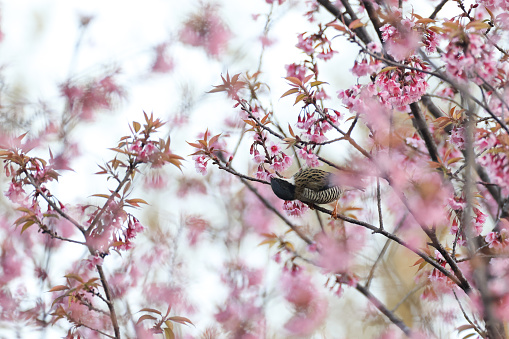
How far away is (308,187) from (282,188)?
0.31 meters

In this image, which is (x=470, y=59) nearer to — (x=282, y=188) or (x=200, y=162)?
(x=282, y=188)

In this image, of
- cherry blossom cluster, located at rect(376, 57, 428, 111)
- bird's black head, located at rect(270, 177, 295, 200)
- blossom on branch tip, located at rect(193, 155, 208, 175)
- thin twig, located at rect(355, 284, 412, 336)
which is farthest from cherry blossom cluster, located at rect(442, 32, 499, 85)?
thin twig, located at rect(355, 284, 412, 336)

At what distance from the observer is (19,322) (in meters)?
4.16

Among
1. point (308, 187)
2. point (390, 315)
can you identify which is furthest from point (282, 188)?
point (390, 315)

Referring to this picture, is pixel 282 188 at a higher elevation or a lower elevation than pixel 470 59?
higher

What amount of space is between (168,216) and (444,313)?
353 centimetres

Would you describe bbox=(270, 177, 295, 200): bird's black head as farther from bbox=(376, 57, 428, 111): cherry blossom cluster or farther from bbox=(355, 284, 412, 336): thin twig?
bbox=(355, 284, 412, 336): thin twig

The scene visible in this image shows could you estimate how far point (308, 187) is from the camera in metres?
3.27

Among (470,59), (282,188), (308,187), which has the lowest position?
(470,59)

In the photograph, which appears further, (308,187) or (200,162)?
(308,187)

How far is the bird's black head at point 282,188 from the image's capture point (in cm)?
296

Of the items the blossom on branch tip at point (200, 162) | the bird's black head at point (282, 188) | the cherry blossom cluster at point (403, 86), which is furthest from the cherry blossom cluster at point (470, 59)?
the blossom on branch tip at point (200, 162)

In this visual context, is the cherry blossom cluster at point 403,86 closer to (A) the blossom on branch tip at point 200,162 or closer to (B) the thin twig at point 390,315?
(A) the blossom on branch tip at point 200,162

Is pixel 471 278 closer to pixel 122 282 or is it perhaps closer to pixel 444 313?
pixel 444 313
